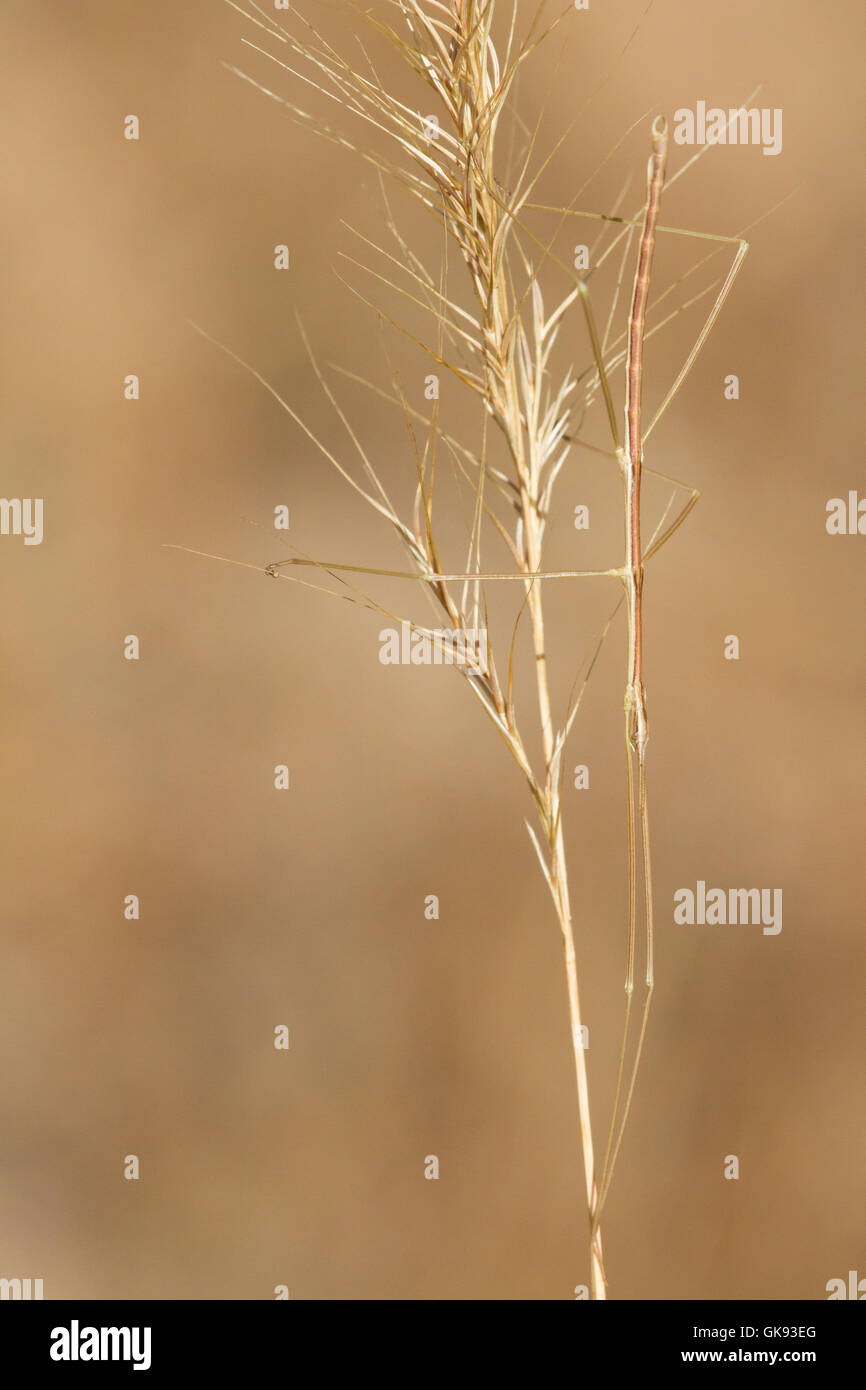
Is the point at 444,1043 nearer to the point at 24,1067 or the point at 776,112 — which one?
the point at 24,1067

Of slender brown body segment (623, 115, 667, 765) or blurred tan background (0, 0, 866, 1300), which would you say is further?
blurred tan background (0, 0, 866, 1300)

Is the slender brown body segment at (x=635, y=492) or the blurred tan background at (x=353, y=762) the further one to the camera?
the blurred tan background at (x=353, y=762)

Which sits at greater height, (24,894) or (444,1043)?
(24,894)

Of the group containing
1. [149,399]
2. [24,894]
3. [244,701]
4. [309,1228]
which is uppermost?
[149,399]

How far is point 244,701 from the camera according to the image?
927 mm

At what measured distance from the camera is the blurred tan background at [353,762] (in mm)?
867

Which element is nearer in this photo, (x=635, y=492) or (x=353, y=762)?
(x=635, y=492)

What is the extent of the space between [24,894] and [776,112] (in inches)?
41.4

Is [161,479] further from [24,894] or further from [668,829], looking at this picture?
[668,829]

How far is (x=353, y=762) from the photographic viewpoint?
92 cm

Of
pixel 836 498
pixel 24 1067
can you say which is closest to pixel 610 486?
pixel 836 498

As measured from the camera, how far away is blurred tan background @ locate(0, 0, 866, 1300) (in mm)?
867

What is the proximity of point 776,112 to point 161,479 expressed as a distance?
26.8 inches

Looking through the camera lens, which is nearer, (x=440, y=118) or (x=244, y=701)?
(x=440, y=118)
